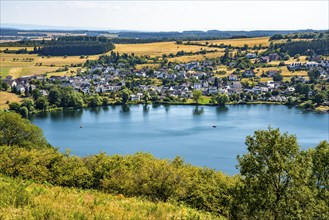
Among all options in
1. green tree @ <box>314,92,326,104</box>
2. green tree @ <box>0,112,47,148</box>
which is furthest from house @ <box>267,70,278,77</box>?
green tree @ <box>0,112,47,148</box>

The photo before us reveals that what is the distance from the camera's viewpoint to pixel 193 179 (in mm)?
12062

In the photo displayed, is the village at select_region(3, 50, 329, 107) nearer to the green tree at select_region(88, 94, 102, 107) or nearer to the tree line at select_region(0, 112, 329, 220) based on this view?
the green tree at select_region(88, 94, 102, 107)

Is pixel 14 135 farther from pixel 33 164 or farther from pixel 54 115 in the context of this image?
pixel 54 115

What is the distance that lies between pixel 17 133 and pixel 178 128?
1986 centimetres

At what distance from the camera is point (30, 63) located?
76875mm

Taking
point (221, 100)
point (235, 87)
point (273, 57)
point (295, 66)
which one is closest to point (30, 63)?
point (235, 87)

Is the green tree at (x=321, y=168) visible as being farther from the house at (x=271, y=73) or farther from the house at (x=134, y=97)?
the house at (x=271, y=73)

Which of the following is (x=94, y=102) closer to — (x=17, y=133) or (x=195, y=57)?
(x=17, y=133)

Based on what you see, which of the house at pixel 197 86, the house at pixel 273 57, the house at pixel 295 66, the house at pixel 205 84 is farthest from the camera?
the house at pixel 273 57

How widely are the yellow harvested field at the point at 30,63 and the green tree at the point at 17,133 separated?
4666 centimetres

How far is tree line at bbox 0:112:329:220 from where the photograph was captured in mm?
8477

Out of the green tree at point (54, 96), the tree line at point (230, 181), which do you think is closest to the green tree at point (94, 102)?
the green tree at point (54, 96)

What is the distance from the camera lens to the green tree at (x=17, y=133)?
64.8ft

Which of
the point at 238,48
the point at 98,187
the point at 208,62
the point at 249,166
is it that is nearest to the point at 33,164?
the point at 98,187
